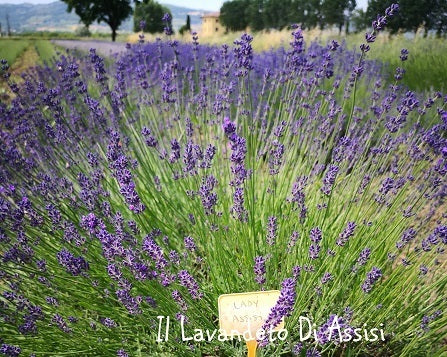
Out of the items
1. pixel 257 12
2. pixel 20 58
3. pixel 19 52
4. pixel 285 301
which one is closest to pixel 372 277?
pixel 285 301

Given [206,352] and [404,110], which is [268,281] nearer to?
[206,352]

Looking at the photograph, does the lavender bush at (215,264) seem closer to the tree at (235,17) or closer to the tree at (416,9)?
the tree at (416,9)

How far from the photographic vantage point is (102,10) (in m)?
31.9

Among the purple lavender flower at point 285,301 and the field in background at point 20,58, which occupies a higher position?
the field in background at point 20,58

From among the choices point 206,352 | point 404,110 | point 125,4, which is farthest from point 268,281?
point 125,4

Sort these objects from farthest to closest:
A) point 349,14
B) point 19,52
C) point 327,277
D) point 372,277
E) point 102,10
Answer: point 102,10, point 19,52, point 349,14, point 327,277, point 372,277

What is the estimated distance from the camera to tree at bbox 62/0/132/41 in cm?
3058

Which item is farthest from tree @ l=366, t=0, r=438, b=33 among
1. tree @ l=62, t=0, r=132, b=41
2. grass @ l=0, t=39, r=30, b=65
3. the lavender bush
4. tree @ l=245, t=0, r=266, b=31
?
tree @ l=62, t=0, r=132, b=41

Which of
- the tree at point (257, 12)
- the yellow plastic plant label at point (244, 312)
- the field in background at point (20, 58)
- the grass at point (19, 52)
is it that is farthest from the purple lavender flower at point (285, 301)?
the grass at point (19, 52)

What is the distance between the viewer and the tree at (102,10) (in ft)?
100

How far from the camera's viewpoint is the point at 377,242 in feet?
6.31

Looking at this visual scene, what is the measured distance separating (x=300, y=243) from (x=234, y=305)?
59cm

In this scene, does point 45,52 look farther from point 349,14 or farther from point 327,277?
point 327,277

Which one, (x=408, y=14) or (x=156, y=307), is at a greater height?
(x=408, y=14)
